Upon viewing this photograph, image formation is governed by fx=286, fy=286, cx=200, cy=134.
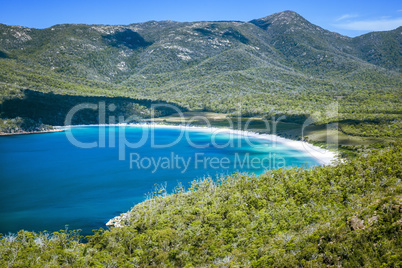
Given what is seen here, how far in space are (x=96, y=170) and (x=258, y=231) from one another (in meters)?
61.1

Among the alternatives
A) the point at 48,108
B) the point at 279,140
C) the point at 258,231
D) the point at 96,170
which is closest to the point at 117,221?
the point at 258,231

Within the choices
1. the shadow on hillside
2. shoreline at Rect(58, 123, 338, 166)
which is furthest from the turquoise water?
the shadow on hillside

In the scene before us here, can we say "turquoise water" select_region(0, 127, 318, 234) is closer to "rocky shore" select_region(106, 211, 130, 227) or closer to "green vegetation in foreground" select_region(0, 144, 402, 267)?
"rocky shore" select_region(106, 211, 130, 227)

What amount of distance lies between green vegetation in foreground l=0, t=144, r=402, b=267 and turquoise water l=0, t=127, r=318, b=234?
1066cm

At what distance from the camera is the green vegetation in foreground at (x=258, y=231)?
24.3 meters

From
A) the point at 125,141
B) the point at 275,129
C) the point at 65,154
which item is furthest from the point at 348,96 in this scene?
the point at 65,154

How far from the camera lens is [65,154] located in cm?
10500

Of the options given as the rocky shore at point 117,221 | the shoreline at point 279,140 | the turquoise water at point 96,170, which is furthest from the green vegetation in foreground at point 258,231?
the shoreline at point 279,140

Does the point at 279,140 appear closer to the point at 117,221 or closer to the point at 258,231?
the point at 117,221

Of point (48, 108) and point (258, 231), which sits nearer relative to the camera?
point (258, 231)

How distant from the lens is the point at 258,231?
3375 cm

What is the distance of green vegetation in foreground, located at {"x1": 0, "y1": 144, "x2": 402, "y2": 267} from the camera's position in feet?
79.8

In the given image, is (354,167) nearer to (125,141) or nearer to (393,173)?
(393,173)

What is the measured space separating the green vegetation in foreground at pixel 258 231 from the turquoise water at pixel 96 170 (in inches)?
420
